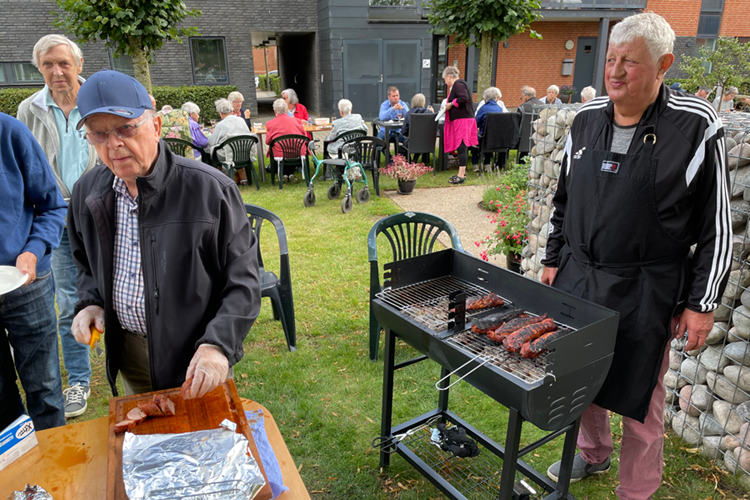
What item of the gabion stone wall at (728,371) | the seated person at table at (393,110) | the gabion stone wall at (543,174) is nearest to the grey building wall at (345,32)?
the seated person at table at (393,110)

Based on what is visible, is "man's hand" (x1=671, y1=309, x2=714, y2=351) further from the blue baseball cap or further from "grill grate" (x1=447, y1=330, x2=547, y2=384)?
the blue baseball cap

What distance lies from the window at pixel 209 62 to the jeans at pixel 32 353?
56.1 ft

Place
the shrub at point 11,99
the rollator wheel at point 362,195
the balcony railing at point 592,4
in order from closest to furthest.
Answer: the rollator wheel at point 362,195
the shrub at point 11,99
the balcony railing at point 592,4

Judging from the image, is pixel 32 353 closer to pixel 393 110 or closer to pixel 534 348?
pixel 534 348

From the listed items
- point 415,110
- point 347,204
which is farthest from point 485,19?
point 347,204

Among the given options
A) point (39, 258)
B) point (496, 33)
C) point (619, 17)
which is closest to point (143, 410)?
point (39, 258)

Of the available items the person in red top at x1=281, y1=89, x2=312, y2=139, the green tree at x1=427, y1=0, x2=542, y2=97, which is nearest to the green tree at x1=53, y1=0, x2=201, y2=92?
the person in red top at x1=281, y1=89, x2=312, y2=139

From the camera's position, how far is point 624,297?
226 cm

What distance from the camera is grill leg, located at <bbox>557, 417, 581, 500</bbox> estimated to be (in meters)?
2.36

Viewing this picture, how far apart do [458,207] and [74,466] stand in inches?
280

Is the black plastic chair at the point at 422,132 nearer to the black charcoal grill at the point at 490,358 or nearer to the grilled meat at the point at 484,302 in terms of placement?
the black charcoal grill at the point at 490,358

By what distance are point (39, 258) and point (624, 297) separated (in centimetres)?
279

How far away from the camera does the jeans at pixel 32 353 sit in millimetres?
2578

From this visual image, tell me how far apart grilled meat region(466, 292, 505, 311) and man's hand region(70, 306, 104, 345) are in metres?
1.61
